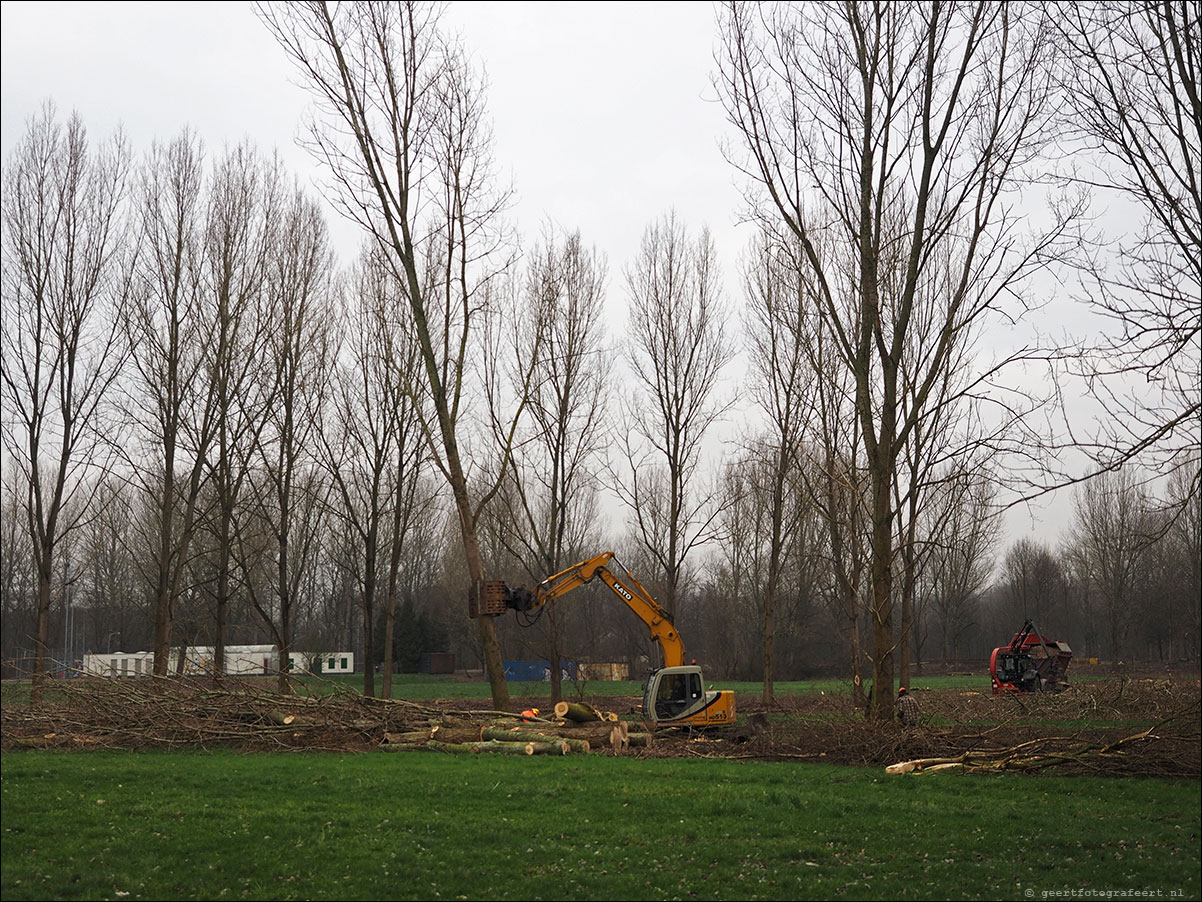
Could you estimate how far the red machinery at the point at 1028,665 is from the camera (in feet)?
92.0

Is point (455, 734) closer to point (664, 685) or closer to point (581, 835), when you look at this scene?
point (664, 685)

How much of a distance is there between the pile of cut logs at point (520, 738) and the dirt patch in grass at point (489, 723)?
143mm

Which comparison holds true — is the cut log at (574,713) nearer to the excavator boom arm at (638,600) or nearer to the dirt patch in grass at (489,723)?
the dirt patch in grass at (489,723)

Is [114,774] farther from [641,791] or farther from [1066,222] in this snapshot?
[1066,222]

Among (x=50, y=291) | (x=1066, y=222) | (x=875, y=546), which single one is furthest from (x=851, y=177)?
(x=50, y=291)

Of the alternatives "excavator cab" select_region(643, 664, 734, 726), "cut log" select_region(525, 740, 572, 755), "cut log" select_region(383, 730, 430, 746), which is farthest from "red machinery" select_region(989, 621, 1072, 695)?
"cut log" select_region(383, 730, 430, 746)

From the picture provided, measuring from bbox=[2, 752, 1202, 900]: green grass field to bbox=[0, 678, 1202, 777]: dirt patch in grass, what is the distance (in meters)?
0.85

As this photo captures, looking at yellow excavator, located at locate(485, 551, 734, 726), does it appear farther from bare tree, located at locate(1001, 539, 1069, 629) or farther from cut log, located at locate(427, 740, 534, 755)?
→ bare tree, located at locate(1001, 539, 1069, 629)

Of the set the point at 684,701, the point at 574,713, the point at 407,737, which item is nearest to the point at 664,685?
the point at 684,701

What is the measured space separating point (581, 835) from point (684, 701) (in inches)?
408

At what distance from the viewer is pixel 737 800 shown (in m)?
10.8

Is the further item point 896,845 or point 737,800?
point 737,800

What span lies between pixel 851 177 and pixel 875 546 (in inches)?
233

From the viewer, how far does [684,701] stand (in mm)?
19469
